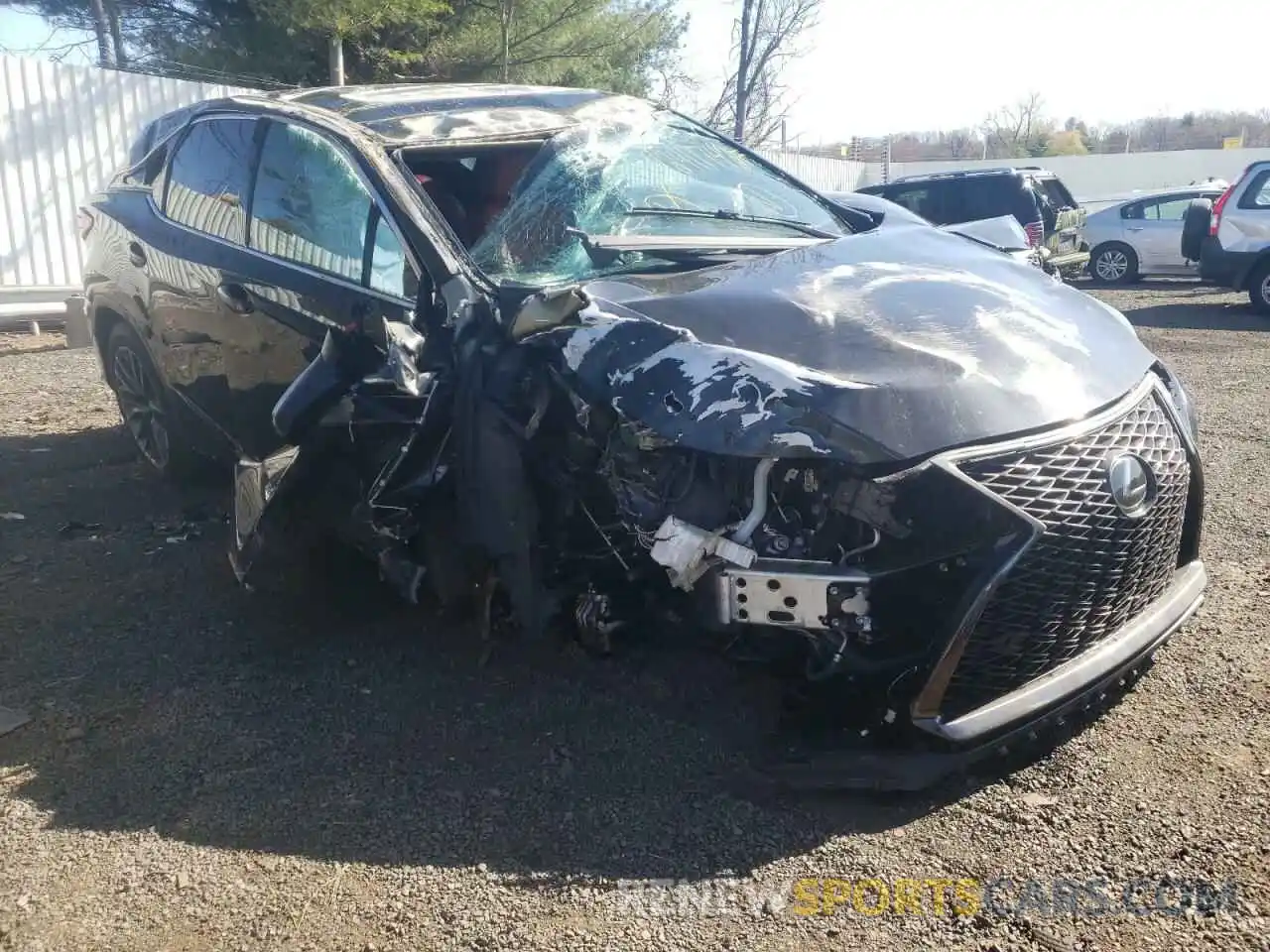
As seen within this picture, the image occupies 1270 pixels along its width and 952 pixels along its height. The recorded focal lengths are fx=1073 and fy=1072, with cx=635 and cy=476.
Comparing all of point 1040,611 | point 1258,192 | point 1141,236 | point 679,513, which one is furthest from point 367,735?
point 1141,236

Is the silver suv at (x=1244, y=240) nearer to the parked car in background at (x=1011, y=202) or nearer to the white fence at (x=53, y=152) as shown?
the parked car in background at (x=1011, y=202)

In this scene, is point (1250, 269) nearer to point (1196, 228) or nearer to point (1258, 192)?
point (1258, 192)

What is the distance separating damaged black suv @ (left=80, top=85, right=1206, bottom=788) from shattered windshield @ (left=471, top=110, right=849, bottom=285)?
14 mm

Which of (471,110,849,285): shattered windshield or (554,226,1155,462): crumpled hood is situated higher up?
(471,110,849,285): shattered windshield

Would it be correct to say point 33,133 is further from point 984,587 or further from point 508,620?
point 984,587

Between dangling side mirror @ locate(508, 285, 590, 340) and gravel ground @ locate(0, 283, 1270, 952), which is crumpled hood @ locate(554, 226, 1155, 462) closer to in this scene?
dangling side mirror @ locate(508, 285, 590, 340)

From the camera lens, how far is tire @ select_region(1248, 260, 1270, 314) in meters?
12.1

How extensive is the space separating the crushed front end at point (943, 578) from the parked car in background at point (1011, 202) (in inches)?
482

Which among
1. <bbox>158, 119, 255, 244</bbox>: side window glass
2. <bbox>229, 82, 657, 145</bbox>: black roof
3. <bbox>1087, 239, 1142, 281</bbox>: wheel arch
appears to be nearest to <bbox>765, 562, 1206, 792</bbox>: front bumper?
<bbox>229, 82, 657, 145</bbox>: black roof

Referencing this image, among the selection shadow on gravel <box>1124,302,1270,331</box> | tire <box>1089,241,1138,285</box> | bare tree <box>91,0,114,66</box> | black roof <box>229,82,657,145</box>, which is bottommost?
shadow on gravel <box>1124,302,1270,331</box>

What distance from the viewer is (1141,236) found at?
16062 mm

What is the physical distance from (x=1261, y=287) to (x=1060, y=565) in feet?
37.9

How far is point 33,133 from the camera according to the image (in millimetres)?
10805

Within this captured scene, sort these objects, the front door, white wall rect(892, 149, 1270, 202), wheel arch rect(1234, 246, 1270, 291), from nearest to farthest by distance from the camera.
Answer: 1. wheel arch rect(1234, 246, 1270, 291)
2. the front door
3. white wall rect(892, 149, 1270, 202)
